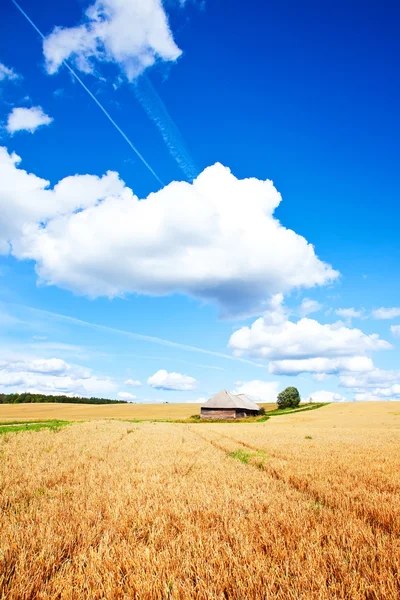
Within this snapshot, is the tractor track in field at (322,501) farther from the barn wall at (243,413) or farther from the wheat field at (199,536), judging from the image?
the barn wall at (243,413)

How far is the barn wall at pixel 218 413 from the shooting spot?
71.6 meters

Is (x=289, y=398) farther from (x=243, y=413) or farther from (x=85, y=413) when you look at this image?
(x=85, y=413)

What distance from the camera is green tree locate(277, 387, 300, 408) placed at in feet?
326

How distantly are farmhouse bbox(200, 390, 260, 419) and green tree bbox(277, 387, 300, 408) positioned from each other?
1042 inches

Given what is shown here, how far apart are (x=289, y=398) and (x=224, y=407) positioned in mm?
34807

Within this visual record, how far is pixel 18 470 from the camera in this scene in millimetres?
9453

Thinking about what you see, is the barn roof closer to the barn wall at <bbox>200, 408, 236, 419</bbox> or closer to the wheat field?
the barn wall at <bbox>200, 408, 236, 419</bbox>

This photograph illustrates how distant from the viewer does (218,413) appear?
72750mm

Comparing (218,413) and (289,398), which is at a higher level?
(289,398)

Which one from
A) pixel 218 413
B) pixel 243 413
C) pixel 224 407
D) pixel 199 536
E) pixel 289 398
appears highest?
pixel 289 398

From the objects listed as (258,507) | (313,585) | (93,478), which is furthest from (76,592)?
(93,478)

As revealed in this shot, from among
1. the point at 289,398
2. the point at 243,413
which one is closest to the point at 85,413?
the point at 243,413

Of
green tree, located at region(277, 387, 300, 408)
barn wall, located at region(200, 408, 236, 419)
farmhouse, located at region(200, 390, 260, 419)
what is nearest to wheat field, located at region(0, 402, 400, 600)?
Result: barn wall, located at region(200, 408, 236, 419)

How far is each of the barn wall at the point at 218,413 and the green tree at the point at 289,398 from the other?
3388cm
